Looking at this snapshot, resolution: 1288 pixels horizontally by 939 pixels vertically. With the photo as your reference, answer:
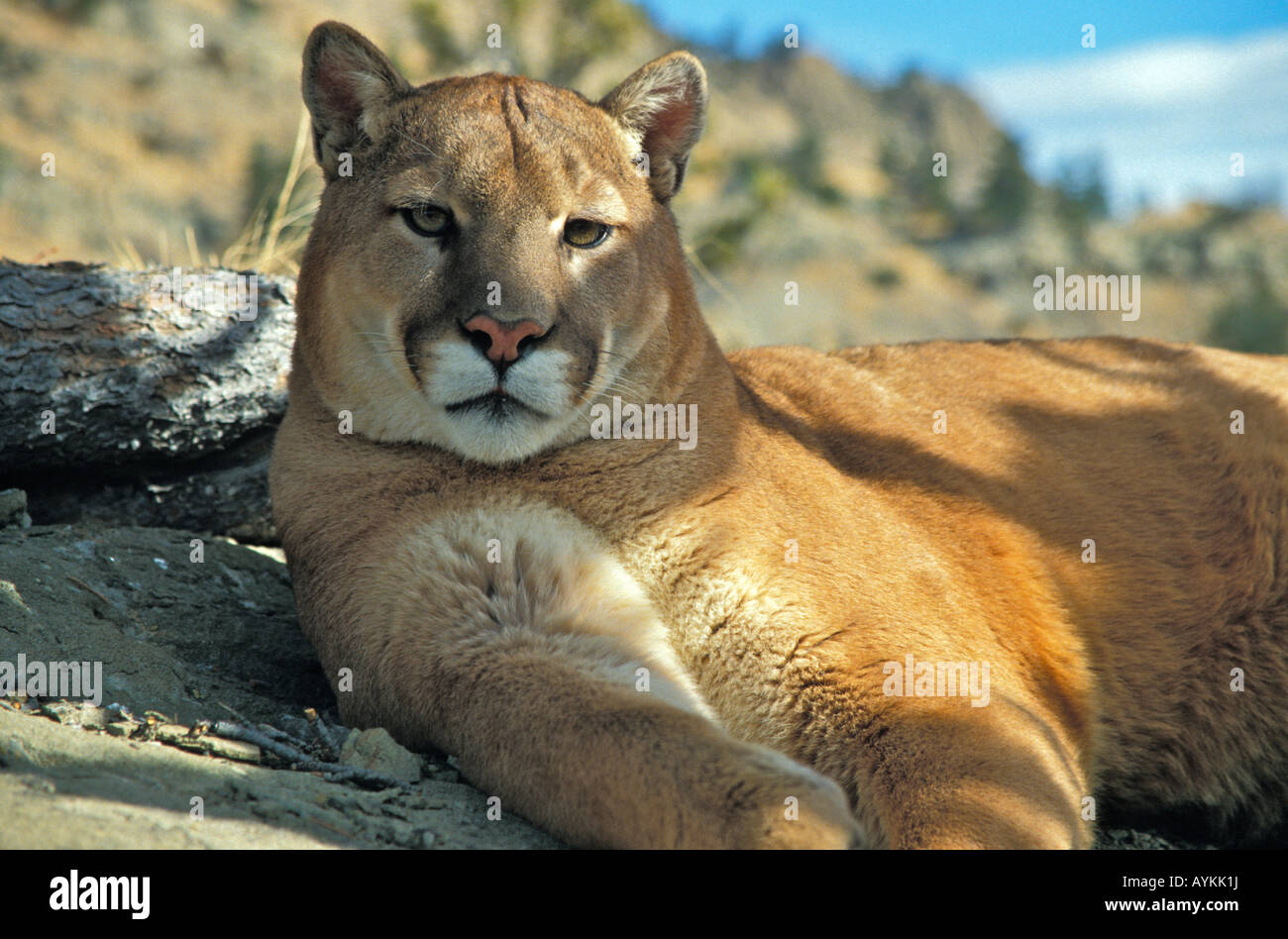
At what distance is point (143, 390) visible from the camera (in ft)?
14.9

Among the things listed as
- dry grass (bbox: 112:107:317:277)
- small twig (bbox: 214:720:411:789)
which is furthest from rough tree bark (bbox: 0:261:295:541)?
small twig (bbox: 214:720:411:789)

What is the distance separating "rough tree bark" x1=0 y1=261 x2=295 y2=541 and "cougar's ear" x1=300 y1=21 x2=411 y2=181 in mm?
1170

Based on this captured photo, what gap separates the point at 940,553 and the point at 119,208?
28337 mm

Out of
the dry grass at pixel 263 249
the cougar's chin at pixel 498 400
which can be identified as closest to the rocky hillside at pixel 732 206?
the dry grass at pixel 263 249

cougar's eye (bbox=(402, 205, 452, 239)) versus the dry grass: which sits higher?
the dry grass

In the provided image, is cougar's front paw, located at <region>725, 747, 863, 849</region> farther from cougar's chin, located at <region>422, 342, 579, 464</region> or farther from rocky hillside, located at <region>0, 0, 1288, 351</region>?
rocky hillside, located at <region>0, 0, 1288, 351</region>

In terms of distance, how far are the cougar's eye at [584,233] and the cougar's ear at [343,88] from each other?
0.77 m

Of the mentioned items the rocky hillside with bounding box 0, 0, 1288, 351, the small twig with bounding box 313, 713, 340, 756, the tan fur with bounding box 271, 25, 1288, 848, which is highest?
the rocky hillside with bounding box 0, 0, 1288, 351

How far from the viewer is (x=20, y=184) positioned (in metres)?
26.2

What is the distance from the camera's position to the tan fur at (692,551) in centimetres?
296

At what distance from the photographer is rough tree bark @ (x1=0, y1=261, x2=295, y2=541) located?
441 centimetres

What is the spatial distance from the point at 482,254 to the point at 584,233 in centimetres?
41
